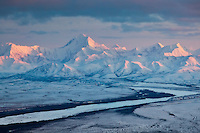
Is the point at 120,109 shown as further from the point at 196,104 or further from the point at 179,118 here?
the point at 196,104

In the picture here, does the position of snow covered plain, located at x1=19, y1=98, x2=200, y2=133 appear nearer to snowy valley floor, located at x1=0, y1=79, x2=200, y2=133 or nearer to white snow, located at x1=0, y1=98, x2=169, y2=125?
snowy valley floor, located at x1=0, y1=79, x2=200, y2=133

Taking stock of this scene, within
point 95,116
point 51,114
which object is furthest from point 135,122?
point 51,114

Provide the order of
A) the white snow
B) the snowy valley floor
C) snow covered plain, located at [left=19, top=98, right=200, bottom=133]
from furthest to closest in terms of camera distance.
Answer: the white snow
the snowy valley floor
snow covered plain, located at [left=19, top=98, right=200, bottom=133]

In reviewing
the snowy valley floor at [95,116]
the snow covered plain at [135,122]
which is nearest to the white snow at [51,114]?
the snowy valley floor at [95,116]

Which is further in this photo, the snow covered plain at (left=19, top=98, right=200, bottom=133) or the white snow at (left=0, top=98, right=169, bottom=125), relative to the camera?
the white snow at (left=0, top=98, right=169, bottom=125)

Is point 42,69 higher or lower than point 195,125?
higher

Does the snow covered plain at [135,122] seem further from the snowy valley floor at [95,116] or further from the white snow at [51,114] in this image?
the white snow at [51,114]

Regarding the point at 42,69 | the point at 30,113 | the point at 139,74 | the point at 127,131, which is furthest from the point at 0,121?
the point at 42,69

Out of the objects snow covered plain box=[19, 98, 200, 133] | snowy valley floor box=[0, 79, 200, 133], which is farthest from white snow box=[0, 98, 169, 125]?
snow covered plain box=[19, 98, 200, 133]

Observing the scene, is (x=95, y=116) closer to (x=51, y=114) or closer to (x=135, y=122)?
(x=135, y=122)

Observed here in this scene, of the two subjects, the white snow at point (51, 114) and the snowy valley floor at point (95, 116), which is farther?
the white snow at point (51, 114)

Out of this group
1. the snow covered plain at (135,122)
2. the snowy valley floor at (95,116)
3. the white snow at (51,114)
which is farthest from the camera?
the white snow at (51,114)
